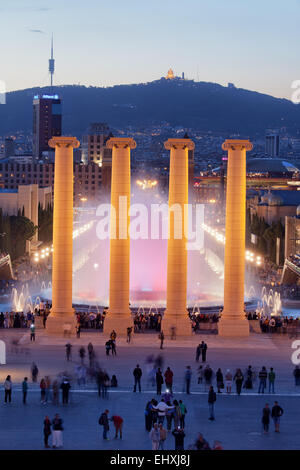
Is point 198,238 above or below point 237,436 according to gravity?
above

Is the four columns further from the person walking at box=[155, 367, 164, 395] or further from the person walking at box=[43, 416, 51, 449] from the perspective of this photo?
the person walking at box=[43, 416, 51, 449]

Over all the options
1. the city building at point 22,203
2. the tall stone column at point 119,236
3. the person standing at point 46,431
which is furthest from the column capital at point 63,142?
the city building at point 22,203

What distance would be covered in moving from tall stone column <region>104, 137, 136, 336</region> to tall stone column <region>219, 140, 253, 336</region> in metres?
5.43

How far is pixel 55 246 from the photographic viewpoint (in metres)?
50.2

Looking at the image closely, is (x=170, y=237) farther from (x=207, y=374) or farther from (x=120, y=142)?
(x=207, y=374)

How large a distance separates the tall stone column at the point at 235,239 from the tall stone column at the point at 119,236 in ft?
17.8

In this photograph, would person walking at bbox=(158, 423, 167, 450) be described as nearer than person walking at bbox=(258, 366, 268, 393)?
Yes

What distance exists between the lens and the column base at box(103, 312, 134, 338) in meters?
49.8

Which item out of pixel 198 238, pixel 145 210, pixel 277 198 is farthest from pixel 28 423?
pixel 145 210

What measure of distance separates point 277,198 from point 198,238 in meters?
18.7

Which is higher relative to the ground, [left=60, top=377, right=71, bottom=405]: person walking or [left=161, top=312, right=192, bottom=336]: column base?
[left=161, top=312, right=192, bottom=336]: column base

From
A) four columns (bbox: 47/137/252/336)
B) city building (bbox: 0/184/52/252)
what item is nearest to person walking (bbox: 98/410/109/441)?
four columns (bbox: 47/137/252/336)
